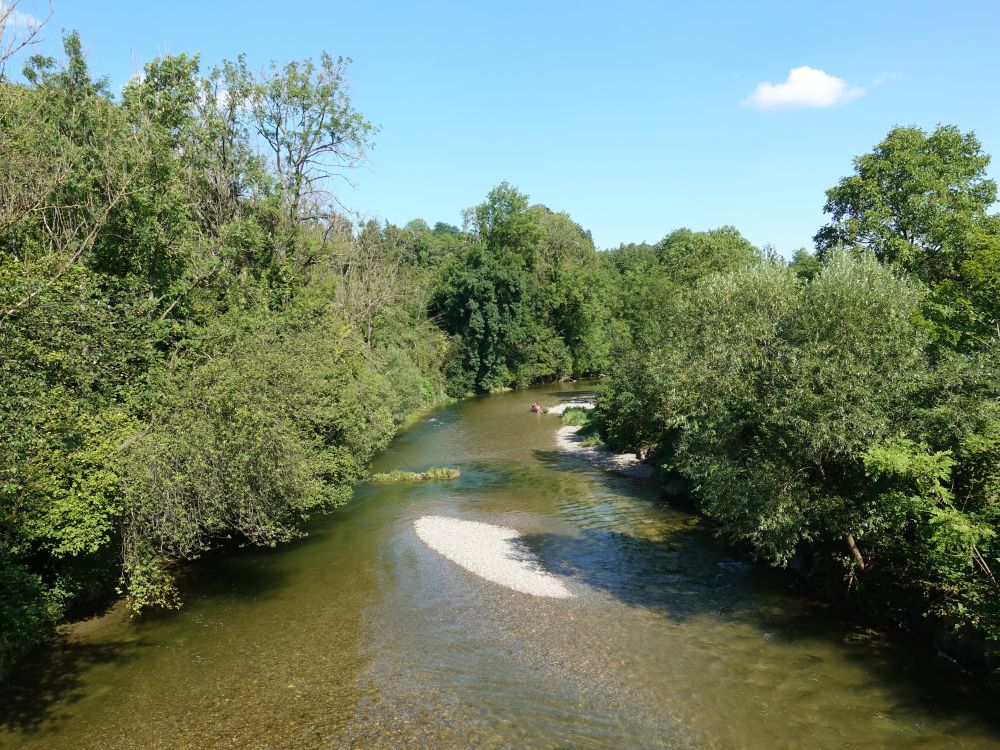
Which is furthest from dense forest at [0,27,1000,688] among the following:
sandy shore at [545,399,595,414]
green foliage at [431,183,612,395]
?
green foliage at [431,183,612,395]

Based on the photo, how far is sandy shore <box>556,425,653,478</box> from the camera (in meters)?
37.8

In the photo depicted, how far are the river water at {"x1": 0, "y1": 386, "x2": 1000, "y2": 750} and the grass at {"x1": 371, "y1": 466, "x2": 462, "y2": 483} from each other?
35.4 feet

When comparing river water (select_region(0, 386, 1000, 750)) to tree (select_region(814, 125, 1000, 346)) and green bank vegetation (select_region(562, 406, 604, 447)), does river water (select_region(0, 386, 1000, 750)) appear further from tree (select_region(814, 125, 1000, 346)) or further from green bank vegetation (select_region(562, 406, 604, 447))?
tree (select_region(814, 125, 1000, 346))

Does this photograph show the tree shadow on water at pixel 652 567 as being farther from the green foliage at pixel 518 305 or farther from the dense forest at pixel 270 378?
the green foliage at pixel 518 305

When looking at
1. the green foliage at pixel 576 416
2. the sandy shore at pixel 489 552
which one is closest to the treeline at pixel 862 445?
the sandy shore at pixel 489 552

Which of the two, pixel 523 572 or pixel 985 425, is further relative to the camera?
pixel 523 572

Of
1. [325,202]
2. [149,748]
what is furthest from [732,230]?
[149,748]

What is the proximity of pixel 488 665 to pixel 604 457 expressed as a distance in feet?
84.6

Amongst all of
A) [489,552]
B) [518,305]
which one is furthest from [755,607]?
[518,305]

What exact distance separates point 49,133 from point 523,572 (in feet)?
71.2

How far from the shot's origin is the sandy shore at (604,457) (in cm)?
3784

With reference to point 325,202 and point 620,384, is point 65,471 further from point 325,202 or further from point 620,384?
point 620,384

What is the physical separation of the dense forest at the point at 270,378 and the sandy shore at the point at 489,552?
4560mm

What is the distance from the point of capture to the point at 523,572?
22.9m
